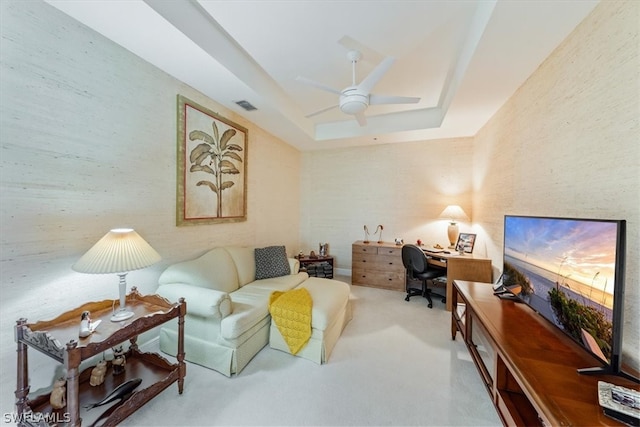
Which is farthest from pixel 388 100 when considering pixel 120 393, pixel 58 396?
pixel 58 396

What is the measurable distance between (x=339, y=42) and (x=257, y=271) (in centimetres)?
265

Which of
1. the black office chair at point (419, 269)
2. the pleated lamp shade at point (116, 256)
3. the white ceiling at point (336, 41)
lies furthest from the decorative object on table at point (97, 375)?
the black office chair at point (419, 269)

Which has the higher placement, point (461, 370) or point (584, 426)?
point (584, 426)

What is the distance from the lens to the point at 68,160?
1603 millimetres

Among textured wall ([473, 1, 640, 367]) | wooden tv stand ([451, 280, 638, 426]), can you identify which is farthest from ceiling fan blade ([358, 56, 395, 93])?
wooden tv stand ([451, 280, 638, 426])

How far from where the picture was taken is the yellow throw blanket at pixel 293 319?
2.04 metres

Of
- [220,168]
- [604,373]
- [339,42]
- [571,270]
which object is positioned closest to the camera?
[604,373]

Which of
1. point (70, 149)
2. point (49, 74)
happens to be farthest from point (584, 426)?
point (49, 74)

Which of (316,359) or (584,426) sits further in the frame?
(316,359)

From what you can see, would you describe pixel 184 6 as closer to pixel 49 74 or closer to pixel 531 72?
pixel 49 74

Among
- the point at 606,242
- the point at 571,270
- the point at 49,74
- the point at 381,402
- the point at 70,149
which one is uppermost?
the point at 49,74

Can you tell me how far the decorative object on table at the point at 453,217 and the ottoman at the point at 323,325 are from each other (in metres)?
2.23

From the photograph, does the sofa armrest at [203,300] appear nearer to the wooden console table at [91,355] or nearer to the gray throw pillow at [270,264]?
the wooden console table at [91,355]

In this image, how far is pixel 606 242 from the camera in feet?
3.37
